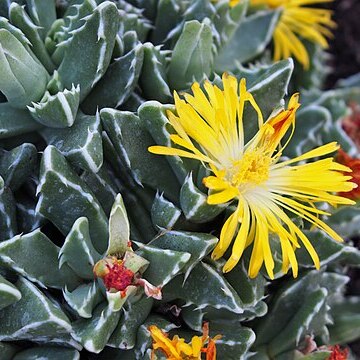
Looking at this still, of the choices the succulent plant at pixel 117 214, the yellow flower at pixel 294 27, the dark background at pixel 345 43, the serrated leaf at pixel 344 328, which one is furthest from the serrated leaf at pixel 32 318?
the dark background at pixel 345 43

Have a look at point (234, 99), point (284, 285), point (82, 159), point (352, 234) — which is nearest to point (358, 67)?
point (352, 234)

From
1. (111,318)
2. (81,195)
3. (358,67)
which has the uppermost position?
(81,195)

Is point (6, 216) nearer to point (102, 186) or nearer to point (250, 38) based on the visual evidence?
point (102, 186)

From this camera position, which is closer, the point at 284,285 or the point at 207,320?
the point at 207,320

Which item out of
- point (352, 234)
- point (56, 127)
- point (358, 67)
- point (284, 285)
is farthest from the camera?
point (358, 67)

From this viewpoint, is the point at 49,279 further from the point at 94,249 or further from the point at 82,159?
the point at 82,159

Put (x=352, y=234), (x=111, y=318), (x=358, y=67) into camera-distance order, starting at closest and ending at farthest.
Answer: (x=111, y=318) → (x=352, y=234) → (x=358, y=67)
